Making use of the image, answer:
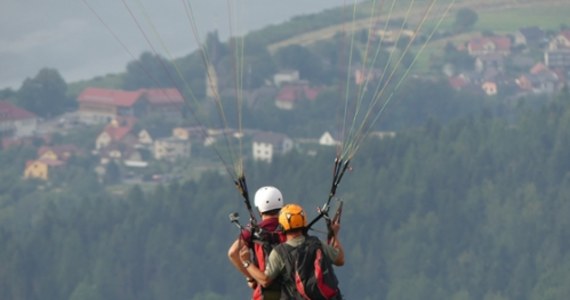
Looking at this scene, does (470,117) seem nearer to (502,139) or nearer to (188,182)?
(502,139)

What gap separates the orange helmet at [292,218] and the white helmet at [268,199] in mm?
388

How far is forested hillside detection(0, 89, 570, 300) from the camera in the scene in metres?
153

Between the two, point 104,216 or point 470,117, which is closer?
point 104,216

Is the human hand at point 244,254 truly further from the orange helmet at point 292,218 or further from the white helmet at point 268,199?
the white helmet at point 268,199

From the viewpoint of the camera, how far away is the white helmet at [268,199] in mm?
21516

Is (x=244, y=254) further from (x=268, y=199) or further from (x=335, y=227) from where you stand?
(x=335, y=227)

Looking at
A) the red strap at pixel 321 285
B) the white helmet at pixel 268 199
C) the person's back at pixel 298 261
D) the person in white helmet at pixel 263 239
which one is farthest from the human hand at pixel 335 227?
the white helmet at pixel 268 199

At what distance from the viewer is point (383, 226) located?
16538 centimetres

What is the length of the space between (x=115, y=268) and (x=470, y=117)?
3868 cm

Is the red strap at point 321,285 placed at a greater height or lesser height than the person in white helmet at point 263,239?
lesser

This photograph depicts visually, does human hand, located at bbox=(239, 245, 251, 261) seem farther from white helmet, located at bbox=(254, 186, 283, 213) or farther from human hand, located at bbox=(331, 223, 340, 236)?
human hand, located at bbox=(331, 223, 340, 236)

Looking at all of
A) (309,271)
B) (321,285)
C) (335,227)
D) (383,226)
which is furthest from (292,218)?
(383,226)

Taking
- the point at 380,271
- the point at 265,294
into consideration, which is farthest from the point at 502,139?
the point at 265,294

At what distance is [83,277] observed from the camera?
15912 cm
